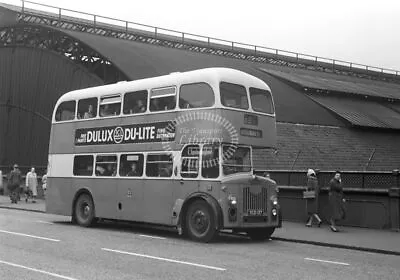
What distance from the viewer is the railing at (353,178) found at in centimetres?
1706

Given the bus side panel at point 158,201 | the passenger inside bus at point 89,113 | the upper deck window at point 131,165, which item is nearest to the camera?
the bus side panel at point 158,201

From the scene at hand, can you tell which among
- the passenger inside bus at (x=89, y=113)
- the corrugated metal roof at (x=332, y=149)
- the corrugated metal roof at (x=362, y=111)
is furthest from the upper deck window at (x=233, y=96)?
the corrugated metal roof at (x=362, y=111)

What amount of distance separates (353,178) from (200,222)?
6.70 meters

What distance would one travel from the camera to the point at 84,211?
57.0 feet

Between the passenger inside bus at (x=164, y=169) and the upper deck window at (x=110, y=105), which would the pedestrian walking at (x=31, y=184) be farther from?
the passenger inside bus at (x=164, y=169)

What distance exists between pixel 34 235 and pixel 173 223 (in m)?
3.57

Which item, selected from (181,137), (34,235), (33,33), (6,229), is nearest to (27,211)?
(6,229)

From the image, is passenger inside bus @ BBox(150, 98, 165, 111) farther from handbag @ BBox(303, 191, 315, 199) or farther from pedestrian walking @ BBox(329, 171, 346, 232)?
handbag @ BBox(303, 191, 315, 199)

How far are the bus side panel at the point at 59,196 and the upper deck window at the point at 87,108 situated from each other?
216cm

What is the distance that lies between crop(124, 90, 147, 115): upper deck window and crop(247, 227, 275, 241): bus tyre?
15.0 feet

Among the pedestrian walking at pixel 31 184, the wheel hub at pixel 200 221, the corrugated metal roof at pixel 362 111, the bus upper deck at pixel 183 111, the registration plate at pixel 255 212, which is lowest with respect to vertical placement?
the wheel hub at pixel 200 221

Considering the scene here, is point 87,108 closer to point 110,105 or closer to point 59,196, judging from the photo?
point 110,105

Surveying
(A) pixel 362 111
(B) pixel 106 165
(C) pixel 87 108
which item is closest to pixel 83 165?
(B) pixel 106 165

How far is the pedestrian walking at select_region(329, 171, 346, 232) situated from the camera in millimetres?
16688
